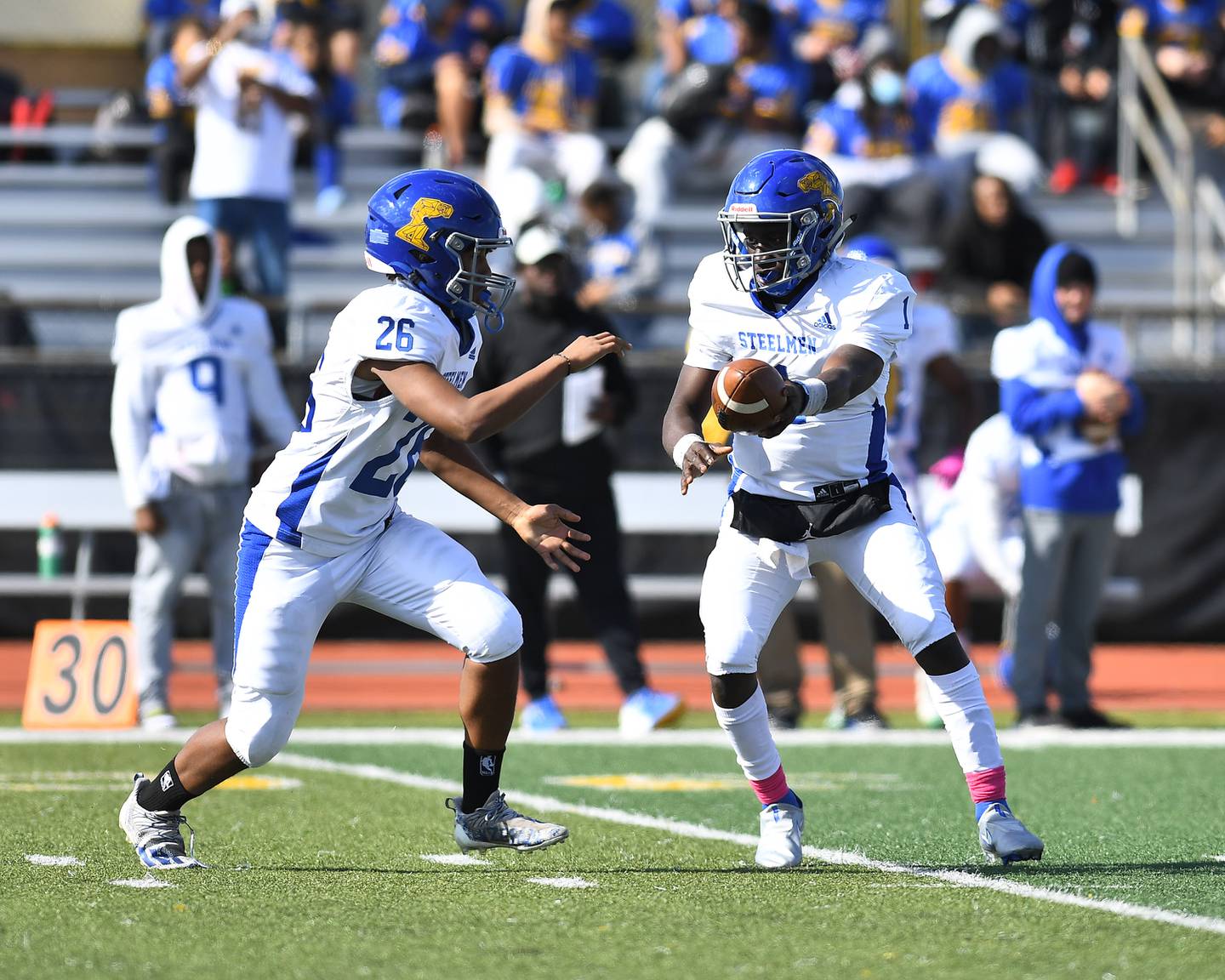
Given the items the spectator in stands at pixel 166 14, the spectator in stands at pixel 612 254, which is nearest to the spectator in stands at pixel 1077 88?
the spectator in stands at pixel 612 254

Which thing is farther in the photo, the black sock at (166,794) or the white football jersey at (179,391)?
the white football jersey at (179,391)

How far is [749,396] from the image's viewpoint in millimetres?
4445

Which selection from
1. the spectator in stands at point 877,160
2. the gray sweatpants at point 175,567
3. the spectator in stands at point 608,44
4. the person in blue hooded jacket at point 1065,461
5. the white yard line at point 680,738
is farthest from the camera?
the spectator in stands at point 608,44

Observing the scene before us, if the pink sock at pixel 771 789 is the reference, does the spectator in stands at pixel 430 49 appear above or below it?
above

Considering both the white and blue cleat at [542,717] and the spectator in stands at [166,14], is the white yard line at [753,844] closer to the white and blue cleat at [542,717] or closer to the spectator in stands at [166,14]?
the white and blue cleat at [542,717]

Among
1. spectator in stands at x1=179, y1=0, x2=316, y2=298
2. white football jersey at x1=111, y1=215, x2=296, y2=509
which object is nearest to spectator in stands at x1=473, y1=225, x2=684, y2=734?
white football jersey at x1=111, y1=215, x2=296, y2=509

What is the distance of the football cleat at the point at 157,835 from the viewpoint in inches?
186

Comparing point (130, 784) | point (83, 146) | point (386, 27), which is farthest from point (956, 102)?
point (130, 784)

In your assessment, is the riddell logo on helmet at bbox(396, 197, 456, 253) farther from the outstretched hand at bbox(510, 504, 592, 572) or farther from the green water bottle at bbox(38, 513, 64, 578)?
the green water bottle at bbox(38, 513, 64, 578)

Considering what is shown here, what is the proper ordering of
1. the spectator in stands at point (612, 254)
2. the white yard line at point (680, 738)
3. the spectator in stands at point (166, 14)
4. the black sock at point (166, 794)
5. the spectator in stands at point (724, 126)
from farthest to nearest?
the spectator in stands at point (166, 14) → the spectator in stands at point (724, 126) → the spectator in stands at point (612, 254) → the white yard line at point (680, 738) → the black sock at point (166, 794)

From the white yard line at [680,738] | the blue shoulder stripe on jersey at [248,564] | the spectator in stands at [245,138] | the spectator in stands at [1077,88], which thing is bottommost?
the white yard line at [680,738]

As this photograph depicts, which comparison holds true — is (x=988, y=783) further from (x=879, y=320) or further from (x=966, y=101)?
(x=966, y=101)

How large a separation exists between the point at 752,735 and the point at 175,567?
392 centimetres

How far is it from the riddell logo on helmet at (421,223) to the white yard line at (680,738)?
337 centimetres
